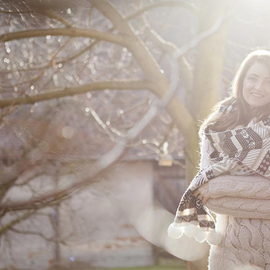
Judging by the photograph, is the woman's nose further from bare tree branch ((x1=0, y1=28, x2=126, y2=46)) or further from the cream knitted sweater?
bare tree branch ((x1=0, y1=28, x2=126, y2=46))

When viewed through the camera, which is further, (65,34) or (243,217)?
(65,34)

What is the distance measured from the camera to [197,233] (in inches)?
107

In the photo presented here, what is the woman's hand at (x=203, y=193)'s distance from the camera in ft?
8.68

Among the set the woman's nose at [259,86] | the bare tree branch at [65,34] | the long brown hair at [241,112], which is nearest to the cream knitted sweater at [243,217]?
the long brown hair at [241,112]

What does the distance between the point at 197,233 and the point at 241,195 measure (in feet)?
1.01

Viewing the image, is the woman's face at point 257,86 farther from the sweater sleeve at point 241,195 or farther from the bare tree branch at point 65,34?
the bare tree branch at point 65,34

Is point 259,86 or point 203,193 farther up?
point 259,86

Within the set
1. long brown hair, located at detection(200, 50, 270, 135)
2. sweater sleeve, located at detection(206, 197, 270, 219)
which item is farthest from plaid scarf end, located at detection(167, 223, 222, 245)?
long brown hair, located at detection(200, 50, 270, 135)

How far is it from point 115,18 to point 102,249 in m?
8.27

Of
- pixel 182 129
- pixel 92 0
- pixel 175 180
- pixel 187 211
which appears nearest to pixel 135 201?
pixel 175 180

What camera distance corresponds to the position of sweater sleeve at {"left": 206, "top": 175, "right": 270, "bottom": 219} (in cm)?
253

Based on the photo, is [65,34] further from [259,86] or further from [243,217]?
[243,217]

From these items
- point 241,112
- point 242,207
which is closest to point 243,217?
point 242,207

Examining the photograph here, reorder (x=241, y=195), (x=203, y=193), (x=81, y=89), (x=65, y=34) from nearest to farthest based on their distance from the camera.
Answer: (x=241, y=195)
(x=203, y=193)
(x=65, y=34)
(x=81, y=89)
